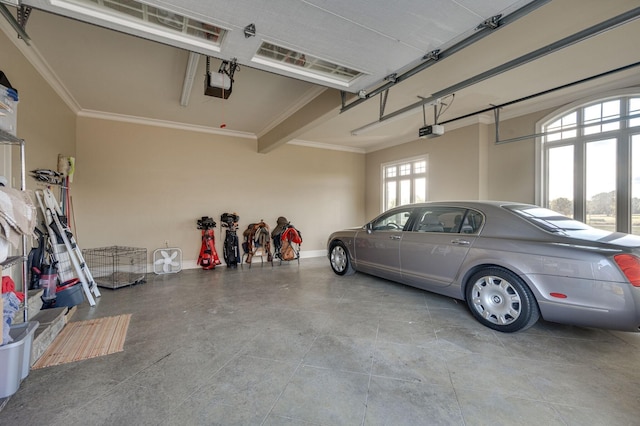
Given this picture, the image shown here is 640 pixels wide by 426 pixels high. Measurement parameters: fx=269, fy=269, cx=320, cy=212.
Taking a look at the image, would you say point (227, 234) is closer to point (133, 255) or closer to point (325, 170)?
point (133, 255)

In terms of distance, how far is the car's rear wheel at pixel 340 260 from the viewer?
4805 millimetres

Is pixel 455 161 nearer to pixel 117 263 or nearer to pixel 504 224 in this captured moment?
pixel 504 224

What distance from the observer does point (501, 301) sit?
2.73 m

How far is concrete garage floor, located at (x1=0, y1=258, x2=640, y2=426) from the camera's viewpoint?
161 centimetres

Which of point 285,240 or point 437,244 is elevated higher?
point 437,244

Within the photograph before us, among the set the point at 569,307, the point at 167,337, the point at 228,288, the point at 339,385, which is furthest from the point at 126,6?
the point at 569,307

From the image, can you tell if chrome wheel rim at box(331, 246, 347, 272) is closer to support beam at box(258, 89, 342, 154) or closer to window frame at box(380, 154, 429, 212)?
window frame at box(380, 154, 429, 212)

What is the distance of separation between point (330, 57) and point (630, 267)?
9.57 ft

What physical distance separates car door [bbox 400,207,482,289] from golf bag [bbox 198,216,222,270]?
3886mm

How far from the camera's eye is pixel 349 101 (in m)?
3.46

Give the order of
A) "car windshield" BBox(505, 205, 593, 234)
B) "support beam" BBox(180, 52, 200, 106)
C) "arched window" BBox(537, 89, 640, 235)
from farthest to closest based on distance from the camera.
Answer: "arched window" BBox(537, 89, 640, 235) < "support beam" BBox(180, 52, 200, 106) < "car windshield" BBox(505, 205, 593, 234)

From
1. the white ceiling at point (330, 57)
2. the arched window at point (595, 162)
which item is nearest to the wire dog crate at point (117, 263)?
the white ceiling at point (330, 57)

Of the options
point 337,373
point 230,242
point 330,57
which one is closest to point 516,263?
point 337,373

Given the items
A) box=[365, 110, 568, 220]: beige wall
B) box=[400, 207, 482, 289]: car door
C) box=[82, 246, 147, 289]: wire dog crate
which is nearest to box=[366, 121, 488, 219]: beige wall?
box=[365, 110, 568, 220]: beige wall
